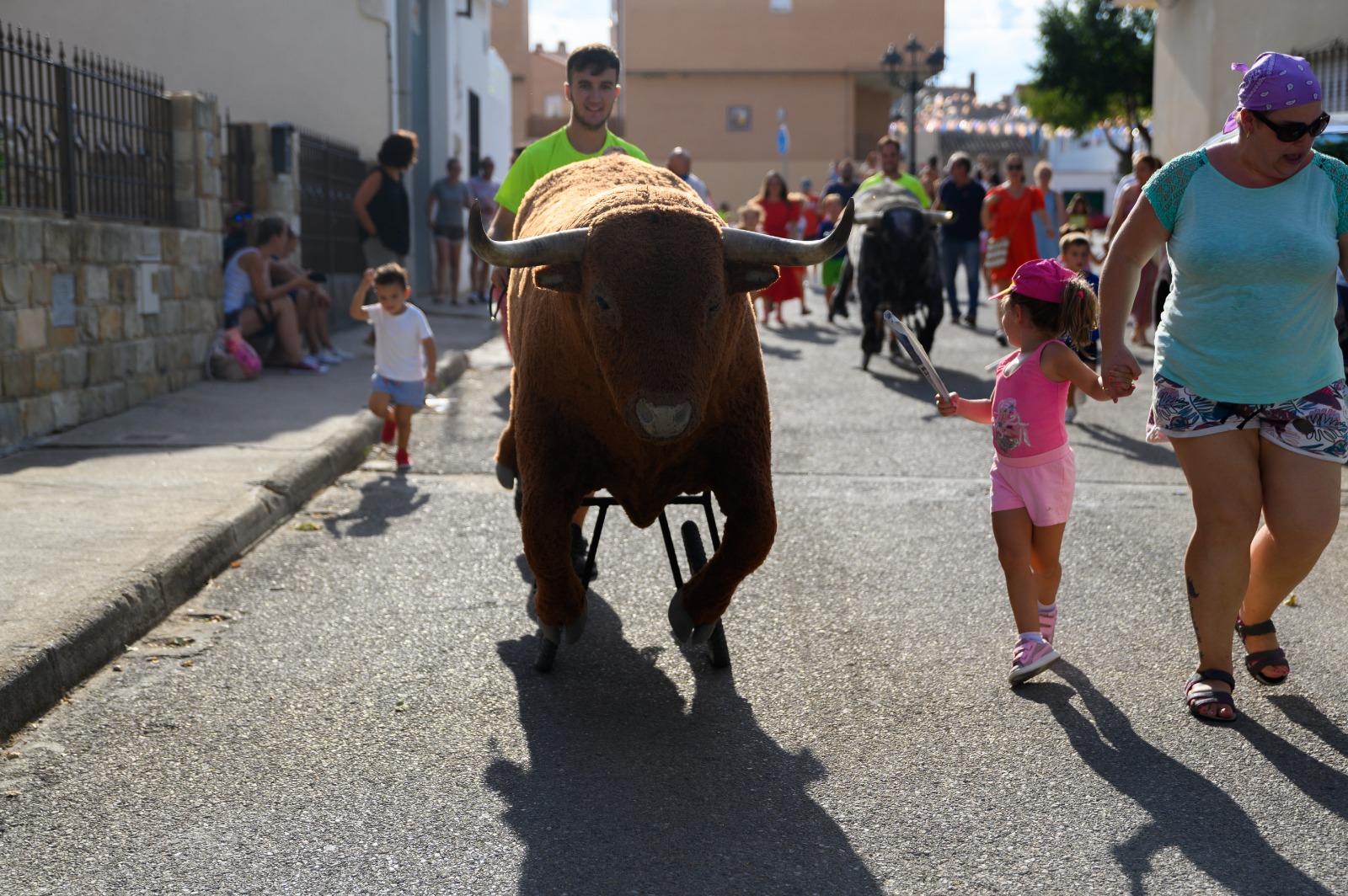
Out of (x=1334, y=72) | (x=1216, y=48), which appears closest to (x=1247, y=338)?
(x=1334, y=72)

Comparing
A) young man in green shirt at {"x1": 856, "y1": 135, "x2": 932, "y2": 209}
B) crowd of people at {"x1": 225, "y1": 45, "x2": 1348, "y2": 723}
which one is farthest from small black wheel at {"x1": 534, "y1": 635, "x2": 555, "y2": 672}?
young man in green shirt at {"x1": 856, "y1": 135, "x2": 932, "y2": 209}

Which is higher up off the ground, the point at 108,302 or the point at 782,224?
the point at 782,224

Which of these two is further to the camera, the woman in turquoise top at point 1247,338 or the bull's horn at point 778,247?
the bull's horn at point 778,247

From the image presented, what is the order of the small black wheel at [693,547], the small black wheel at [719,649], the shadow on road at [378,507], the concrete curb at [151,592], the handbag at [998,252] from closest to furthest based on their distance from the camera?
the concrete curb at [151,592] < the small black wheel at [719,649] < the small black wheel at [693,547] < the shadow on road at [378,507] < the handbag at [998,252]

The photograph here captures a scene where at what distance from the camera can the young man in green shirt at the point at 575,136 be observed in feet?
22.5

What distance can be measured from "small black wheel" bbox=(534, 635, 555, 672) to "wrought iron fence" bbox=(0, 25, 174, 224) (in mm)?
5588

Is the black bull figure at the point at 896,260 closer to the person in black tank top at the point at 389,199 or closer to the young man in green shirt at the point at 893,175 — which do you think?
the young man in green shirt at the point at 893,175

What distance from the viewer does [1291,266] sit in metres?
4.55

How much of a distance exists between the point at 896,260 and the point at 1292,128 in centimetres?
919

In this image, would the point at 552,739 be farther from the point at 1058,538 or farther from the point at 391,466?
the point at 391,466

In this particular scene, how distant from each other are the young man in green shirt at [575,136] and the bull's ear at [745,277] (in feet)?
7.32

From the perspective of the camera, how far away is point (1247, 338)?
15.2ft

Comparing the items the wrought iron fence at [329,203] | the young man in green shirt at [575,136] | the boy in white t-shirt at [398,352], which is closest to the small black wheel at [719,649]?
the young man in green shirt at [575,136]

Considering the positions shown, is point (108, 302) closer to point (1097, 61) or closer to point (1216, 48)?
point (1216, 48)
